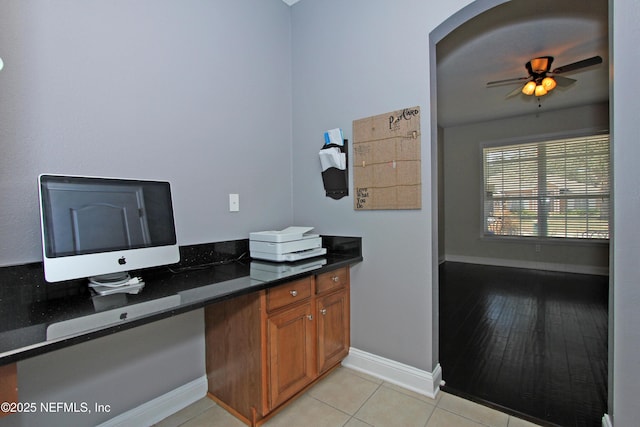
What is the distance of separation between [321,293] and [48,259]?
1.29m

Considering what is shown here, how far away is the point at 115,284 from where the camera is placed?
1271mm

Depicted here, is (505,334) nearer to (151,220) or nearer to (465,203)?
(151,220)

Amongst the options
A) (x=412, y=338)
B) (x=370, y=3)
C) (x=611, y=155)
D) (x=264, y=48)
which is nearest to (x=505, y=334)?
(x=412, y=338)

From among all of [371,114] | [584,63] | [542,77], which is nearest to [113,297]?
[371,114]

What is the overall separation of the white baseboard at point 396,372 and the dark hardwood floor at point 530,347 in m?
0.15

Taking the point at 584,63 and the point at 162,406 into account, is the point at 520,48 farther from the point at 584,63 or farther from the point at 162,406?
the point at 162,406

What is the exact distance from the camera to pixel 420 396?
1.77 meters

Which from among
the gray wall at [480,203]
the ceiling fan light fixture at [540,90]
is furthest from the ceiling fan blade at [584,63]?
the gray wall at [480,203]

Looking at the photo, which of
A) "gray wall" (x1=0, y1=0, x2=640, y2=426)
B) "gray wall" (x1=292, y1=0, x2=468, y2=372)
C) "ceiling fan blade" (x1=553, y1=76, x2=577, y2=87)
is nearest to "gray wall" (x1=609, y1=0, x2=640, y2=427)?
"gray wall" (x1=0, y1=0, x2=640, y2=426)

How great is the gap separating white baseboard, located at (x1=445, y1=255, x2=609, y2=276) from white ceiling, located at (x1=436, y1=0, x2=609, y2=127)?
2.56m

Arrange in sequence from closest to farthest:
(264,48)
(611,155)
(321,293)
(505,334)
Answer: (611,155) < (321,293) < (264,48) < (505,334)

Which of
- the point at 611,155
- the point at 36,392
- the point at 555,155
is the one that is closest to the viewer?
the point at 36,392

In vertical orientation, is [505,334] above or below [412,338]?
below

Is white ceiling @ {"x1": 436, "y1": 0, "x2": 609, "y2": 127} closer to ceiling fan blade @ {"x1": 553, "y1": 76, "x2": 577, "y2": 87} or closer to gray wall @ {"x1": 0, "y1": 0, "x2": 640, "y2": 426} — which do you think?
ceiling fan blade @ {"x1": 553, "y1": 76, "x2": 577, "y2": 87}
